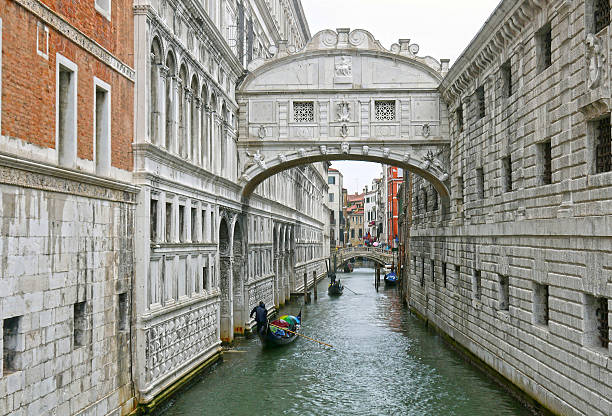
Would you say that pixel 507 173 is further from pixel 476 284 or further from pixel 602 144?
pixel 602 144

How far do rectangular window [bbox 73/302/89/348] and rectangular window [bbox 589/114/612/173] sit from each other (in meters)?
7.74

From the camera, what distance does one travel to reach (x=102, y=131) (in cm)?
1073

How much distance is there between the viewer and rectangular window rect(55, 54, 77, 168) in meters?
9.34

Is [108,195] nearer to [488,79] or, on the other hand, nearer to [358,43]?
[488,79]

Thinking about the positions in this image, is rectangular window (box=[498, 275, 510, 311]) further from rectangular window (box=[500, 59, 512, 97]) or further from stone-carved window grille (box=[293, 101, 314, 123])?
stone-carved window grille (box=[293, 101, 314, 123])

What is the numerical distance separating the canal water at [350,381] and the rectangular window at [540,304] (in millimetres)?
1760

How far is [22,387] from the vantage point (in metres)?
7.92

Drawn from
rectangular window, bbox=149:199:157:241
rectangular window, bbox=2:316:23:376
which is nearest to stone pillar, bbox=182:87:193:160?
rectangular window, bbox=149:199:157:241

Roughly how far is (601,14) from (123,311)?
879cm

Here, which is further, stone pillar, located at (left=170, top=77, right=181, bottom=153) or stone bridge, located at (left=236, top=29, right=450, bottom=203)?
stone bridge, located at (left=236, top=29, right=450, bottom=203)

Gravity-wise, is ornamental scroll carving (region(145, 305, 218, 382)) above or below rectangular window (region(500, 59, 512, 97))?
below

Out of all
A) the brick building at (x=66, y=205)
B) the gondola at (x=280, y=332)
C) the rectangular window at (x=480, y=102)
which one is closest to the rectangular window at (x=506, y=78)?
the rectangular window at (x=480, y=102)

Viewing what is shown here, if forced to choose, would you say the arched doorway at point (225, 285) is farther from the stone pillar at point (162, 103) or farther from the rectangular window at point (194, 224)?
the stone pillar at point (162, 103)

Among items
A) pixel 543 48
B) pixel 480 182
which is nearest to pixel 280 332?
pixel 480 182
